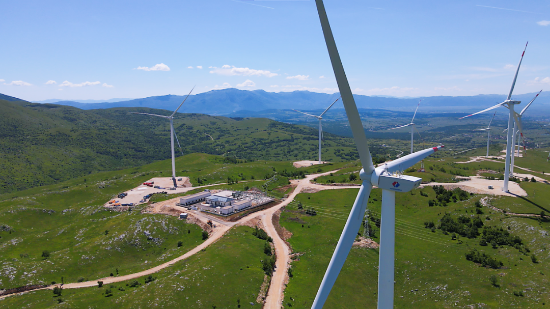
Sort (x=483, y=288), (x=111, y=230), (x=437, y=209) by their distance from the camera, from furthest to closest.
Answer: (x=437, y=209) < (x=111, y=230) < (x=483, y=288)

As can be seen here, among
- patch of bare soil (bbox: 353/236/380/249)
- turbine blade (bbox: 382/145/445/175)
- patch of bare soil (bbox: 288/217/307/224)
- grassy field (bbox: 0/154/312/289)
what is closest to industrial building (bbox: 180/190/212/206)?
grassy field (bbox: 0/154/312/289)

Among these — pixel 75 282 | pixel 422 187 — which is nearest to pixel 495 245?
pixel 422 187

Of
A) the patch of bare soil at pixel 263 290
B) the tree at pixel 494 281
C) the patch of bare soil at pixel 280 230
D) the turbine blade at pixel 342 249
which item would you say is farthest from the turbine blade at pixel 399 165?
the patch of bare soil at pixel 280 230

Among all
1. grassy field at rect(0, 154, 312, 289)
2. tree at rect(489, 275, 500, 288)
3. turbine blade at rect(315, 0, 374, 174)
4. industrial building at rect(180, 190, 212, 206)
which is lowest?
grassy field at rect(0, 154, 312, 289)

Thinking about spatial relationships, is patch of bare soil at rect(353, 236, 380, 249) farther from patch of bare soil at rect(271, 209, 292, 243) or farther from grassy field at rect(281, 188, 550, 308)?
patch of bare soil at rect(271, 209, 292, 243)

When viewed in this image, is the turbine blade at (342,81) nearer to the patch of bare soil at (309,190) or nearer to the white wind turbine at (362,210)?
the white wind turbine at (362,210)

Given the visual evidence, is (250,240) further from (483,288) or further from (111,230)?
(483,288)
